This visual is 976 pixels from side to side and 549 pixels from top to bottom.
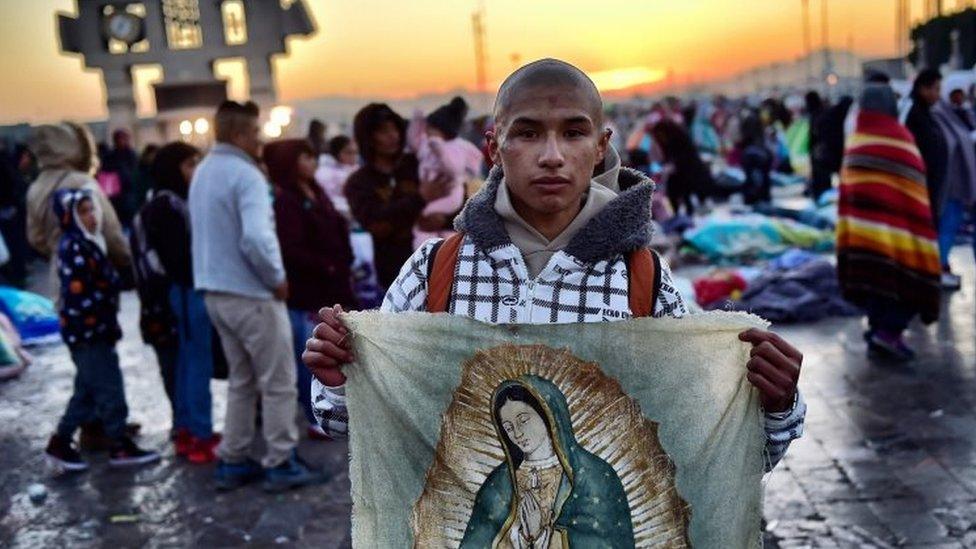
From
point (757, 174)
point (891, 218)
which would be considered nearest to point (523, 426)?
point (891, 218)

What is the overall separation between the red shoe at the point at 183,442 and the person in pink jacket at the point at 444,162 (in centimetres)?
187

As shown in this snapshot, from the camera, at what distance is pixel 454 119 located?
28.5 feet

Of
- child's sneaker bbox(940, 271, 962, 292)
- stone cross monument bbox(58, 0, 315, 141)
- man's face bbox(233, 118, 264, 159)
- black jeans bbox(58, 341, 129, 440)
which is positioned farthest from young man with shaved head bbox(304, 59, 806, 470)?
stone cross monument bbox(58, 0, 315, 141)

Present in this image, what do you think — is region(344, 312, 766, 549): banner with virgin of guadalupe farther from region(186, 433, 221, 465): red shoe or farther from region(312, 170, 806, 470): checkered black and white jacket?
region(186, 433, 221, 465): red shoe

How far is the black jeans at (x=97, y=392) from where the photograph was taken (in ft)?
23.1

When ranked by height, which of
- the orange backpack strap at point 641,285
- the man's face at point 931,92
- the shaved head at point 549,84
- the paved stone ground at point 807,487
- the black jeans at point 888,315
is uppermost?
the shaved head at point 549,84

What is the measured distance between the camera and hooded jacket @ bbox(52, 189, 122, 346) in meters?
6.93

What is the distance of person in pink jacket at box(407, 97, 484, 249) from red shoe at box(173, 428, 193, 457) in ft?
6.15

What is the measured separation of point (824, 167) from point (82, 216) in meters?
13.4

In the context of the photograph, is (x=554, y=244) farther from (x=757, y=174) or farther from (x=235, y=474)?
(x=757, y=174)

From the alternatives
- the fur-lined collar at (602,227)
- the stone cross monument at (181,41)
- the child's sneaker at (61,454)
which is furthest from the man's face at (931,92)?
the stone cross monument at (181,41)

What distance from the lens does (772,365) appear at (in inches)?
98.0

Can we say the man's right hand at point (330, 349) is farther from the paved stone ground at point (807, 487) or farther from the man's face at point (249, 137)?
the man's face at point (249, 137)

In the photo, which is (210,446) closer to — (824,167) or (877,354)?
(877,354)
